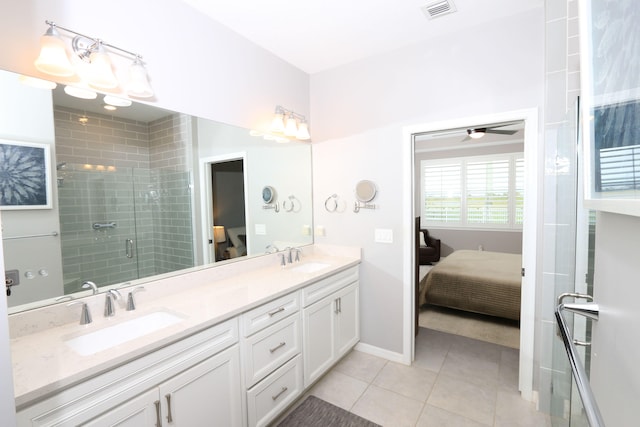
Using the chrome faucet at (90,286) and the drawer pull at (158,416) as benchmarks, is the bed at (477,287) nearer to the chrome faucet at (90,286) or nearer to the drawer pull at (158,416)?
the drawer pull at (158,416)

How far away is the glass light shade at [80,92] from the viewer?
1459mm

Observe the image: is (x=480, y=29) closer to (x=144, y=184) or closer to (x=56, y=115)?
(x=144, y=184)

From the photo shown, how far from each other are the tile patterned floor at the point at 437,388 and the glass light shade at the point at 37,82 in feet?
8.07

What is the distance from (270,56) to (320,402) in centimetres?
278

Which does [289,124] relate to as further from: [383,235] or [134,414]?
[134,414]

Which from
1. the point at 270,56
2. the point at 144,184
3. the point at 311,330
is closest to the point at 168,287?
the point at 144,184

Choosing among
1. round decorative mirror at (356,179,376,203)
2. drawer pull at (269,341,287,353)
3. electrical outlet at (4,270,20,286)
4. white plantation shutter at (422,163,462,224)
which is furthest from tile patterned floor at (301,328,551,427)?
white plantation shutter at (422,163,462,224)

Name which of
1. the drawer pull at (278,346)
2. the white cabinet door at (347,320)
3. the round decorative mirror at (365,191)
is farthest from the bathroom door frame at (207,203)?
the round decorative mirror at (365,191)

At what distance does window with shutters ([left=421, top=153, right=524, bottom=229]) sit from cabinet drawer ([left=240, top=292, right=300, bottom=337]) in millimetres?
4965

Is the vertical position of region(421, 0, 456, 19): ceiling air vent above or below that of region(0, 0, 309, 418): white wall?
above

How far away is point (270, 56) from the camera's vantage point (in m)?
2.54

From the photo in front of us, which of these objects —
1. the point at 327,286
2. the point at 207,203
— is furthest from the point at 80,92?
the point at 327,286

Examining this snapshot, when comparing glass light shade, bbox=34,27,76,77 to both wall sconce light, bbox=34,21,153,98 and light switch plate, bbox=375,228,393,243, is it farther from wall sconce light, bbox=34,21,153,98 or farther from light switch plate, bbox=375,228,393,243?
light switch plate, bbox=375,228,393,243

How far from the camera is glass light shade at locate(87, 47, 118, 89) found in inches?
57.8
